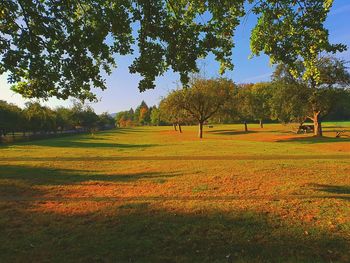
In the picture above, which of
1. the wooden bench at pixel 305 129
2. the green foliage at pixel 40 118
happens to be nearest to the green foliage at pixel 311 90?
the wooden bench at pixel 305 129

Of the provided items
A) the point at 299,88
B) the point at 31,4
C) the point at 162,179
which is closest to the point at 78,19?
the point at 31,4

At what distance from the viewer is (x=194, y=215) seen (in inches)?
283

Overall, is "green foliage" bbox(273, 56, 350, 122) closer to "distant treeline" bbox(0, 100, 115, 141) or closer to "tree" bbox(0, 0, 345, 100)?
"distant treeline" bbox(0, 100, 115, 141)

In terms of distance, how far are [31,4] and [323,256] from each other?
27.1ft

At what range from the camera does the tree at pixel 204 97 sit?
4575 centimetres

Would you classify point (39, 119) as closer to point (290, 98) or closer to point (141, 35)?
point (290, 98)

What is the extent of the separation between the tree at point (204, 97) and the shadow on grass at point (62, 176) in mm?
31826

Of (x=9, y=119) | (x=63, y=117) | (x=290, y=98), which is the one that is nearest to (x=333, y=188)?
(x=290, y=98)

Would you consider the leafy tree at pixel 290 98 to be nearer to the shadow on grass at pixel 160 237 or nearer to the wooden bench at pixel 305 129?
the wooden bench at pixel 305 129

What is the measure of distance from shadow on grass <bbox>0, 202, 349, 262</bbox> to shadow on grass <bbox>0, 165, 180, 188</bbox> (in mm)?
4077

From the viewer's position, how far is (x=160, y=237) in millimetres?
5906

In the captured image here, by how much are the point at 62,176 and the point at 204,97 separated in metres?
34.3

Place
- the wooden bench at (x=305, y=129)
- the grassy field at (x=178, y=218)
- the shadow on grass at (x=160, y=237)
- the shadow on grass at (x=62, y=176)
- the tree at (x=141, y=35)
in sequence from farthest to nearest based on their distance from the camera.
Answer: the wooden bench at (x=305, y=129) → the shadow on grass at (x=62, y=176) → the tree at (x=141, y=35) → the grassy field at (x=178, y=218) → the shadow on grass at (x=160, y=237)

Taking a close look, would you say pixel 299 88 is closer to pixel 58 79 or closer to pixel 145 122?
pixel 58 79
